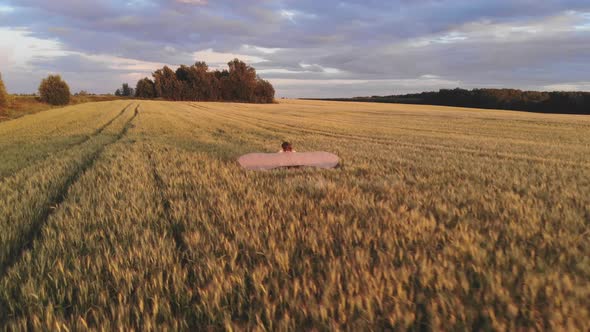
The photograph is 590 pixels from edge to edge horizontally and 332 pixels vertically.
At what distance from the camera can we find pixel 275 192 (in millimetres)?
4844

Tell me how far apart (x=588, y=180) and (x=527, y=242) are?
4957mm

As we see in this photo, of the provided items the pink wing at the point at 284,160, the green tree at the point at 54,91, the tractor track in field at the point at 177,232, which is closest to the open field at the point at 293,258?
the tractor track in field at the point at 177,232

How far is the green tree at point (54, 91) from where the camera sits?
81.6m

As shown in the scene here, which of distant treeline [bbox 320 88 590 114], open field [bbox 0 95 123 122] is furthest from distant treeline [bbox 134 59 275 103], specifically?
distant treeline [bbox 320 88 590 114]

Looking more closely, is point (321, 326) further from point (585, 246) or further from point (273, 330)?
point (585, 246)

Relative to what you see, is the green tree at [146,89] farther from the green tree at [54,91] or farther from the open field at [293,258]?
the open field at [293,258]

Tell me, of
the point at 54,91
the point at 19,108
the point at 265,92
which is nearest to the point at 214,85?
the point at 265,92

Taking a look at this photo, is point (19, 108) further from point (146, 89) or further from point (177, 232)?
point (177, 232)

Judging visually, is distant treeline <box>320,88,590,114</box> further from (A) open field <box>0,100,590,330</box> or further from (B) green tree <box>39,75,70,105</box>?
(B) green tree <box>39,75,70,105</box>

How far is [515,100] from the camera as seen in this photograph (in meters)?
75.2

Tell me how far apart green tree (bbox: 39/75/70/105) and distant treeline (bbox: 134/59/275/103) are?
28.6 meters

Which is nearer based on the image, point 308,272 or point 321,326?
point 321,326

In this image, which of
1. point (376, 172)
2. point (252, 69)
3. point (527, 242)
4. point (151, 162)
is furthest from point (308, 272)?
point (252, 69)

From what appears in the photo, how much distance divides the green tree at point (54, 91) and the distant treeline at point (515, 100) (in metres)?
97.5
